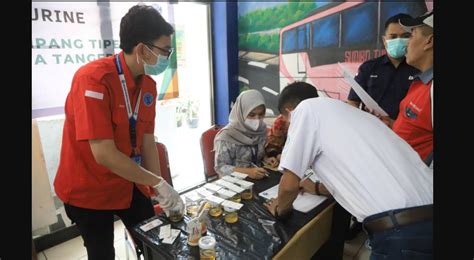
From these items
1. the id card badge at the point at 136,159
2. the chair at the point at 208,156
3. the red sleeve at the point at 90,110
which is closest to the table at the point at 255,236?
the id card badge at the point at 136,159

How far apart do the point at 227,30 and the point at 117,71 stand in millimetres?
2223

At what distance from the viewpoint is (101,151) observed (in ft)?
3.60

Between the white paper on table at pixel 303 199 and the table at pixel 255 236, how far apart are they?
25 mm

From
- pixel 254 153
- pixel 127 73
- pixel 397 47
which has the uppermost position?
pixel 397 47

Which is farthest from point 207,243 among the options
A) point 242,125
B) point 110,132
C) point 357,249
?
point 357,249

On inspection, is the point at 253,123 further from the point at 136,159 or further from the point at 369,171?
the point at 369,171

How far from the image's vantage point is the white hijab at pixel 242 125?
200 centimetres

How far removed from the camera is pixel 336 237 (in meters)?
1.70

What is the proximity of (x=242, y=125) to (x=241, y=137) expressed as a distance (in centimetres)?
9

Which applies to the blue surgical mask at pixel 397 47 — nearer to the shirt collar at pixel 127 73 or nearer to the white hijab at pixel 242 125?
the white hijab at pixel 242 125

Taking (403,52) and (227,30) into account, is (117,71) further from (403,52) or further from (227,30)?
(227,30)

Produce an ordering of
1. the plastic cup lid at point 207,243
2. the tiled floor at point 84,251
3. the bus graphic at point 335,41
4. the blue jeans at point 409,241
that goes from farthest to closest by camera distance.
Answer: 1. the bus graphic at point 335,41
2. the tiled floor at point 84,251
3. the plastic cup lid at point 207,243
4. the blue jeans at point 409,241

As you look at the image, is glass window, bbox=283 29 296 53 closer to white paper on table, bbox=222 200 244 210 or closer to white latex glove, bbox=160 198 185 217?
white paper on table, bbox=222 200 244 210
